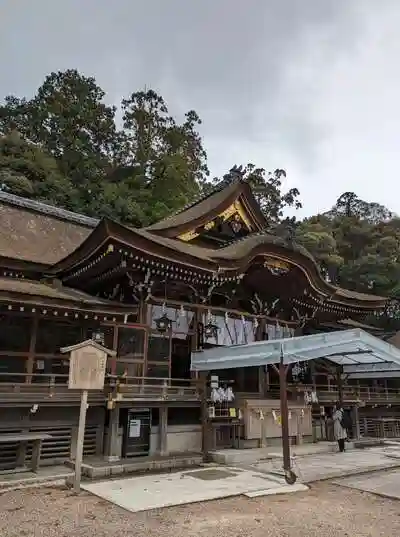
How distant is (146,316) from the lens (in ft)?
37.4

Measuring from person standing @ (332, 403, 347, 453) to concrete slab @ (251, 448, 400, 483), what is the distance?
0.53 meters

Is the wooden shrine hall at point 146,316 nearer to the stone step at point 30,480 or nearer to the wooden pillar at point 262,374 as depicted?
the wooden pillar at point 262,374

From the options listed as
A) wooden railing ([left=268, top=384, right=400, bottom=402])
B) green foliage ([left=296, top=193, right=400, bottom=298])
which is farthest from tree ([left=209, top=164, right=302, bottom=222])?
wooden railing ([left=268, top=384, right=400, bottom=402])

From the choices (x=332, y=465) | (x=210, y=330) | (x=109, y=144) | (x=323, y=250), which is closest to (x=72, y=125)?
(x=109, y=144)

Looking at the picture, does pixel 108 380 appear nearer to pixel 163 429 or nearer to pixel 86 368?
pixel 163 429

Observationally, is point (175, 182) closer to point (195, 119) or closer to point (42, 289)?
point (195, 119)

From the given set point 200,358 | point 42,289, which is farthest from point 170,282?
point 42,289

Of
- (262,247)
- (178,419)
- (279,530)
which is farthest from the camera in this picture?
(262,247)

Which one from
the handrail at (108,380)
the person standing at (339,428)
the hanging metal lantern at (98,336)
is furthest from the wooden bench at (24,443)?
the person standing at (339,428)

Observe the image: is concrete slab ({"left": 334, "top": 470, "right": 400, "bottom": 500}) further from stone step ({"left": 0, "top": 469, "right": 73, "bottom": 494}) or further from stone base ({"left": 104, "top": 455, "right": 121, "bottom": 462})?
stone step ({"left": 0, "top": 469, "right": 73, "bottom": 494})

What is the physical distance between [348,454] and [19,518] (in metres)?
9.03

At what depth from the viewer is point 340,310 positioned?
15570 mm

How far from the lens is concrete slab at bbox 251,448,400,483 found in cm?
877

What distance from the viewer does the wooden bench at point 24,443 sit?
27.3 feet
